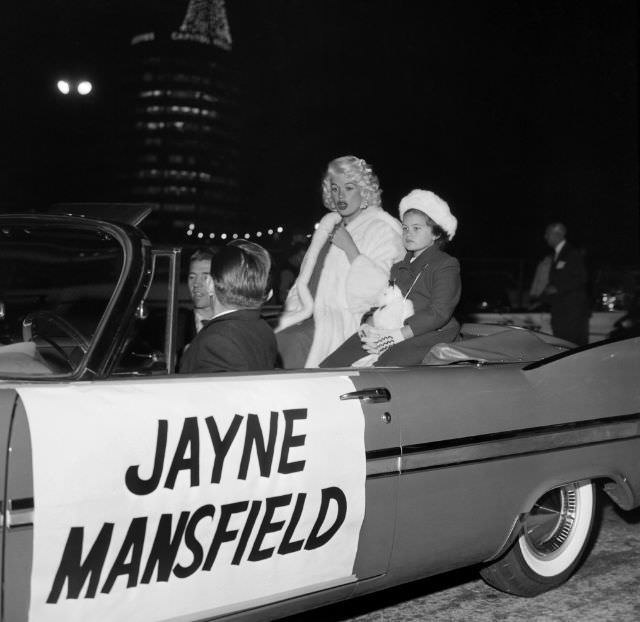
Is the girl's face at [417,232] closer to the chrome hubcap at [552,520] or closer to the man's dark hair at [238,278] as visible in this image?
the man's dark hair at [238,278]

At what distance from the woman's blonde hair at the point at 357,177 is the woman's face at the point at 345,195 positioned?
17 mm

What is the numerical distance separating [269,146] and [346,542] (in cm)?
13241

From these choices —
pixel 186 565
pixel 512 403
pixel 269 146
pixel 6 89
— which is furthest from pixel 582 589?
pixel 269 146

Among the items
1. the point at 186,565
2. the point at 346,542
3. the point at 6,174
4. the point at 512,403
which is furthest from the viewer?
the point at 6,174

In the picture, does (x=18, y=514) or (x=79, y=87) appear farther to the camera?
(x=79, y=87)

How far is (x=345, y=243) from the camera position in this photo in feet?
15.1

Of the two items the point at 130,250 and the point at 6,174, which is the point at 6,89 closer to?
the point at 6,174

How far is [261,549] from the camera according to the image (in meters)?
2.67

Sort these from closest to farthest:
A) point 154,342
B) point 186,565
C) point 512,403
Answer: point 186,565 → point 154,342 → point 512,403

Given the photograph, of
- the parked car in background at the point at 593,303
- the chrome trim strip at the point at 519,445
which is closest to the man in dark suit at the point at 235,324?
the chrome trim strip at the point at 519,445

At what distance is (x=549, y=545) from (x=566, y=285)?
21.3 ft

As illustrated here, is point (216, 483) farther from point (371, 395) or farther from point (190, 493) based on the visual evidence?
point (371, 395)

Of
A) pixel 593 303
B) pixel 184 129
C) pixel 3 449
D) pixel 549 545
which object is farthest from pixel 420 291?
pixel 184 129

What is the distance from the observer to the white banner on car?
2.27 m
